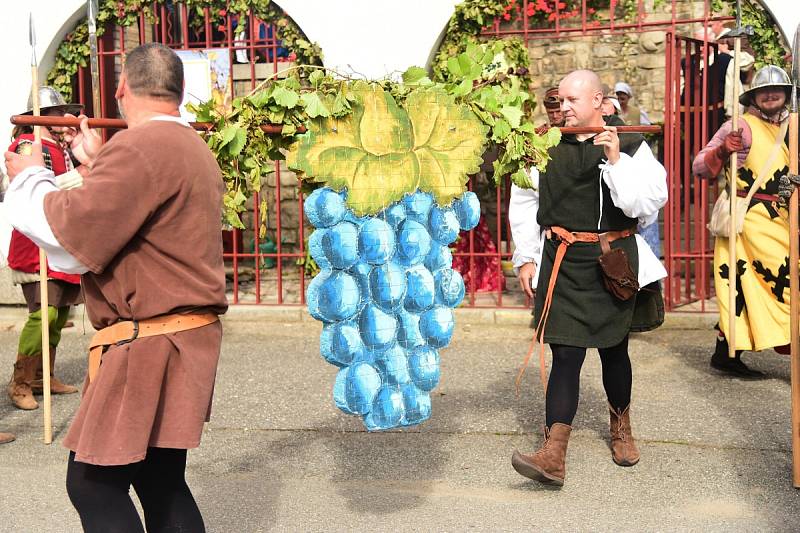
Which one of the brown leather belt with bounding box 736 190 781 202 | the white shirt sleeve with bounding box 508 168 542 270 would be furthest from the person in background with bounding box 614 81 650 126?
the white shirt sleeve with bounding box 508 168 542 270

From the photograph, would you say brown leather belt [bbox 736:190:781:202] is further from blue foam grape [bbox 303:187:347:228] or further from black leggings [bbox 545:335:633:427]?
blue foam grape [bbox 303:187:347:228]

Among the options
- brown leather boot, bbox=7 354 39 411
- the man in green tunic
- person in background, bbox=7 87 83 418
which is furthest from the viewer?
brown leather boot, bbox=7 354 39 411

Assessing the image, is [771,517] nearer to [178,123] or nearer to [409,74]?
[409,74]

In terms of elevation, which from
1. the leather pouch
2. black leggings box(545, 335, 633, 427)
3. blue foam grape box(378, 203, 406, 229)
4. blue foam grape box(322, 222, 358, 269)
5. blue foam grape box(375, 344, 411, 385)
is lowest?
black leggings box(545, 335, 633, 427)

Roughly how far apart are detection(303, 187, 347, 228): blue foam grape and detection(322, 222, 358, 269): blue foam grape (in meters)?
0.03

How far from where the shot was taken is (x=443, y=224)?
4039mm

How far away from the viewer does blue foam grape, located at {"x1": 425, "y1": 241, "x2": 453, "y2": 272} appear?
4.05m

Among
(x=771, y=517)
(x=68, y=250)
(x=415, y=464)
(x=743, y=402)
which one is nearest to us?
(x=68, y=250)

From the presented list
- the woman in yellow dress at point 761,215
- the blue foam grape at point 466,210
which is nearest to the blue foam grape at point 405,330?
the blue foam grape at point 466,210

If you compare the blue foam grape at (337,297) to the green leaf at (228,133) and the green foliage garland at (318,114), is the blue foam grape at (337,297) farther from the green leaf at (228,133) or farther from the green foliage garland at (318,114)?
the green leaf at (228,133)

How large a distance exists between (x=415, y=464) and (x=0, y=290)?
17.5 ft

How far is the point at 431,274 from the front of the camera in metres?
4.05

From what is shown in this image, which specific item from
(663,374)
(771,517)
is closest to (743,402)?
(663,374)

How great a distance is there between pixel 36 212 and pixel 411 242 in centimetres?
143
